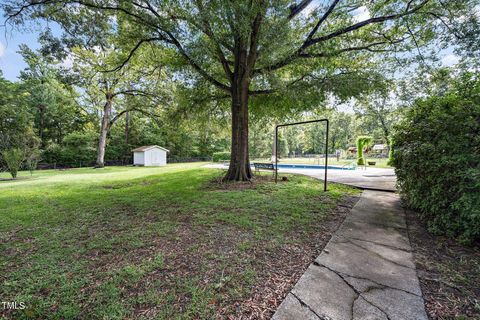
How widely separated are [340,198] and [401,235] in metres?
2.19

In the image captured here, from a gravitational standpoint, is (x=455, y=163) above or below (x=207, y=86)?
below

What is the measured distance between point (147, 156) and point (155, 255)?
26.6 metres

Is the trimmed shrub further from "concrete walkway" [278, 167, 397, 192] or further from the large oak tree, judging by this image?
"concrete walkway" [278, 167, 397, 192]

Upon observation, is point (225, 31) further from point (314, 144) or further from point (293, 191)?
Answer: point (314, 144)

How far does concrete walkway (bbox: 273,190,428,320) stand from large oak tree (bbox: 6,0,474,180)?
5152 mm

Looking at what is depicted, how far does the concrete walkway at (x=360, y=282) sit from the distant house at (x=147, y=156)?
27.2 m

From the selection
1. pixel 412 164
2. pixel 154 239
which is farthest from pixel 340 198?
pixel 154 239

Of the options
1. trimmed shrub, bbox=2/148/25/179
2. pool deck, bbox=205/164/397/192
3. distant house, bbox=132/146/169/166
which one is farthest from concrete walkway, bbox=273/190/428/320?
distant house, bbox=132/146/169/166

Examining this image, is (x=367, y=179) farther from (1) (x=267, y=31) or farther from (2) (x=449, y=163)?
(1) (x=267, y=31)

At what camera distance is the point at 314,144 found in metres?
49.5

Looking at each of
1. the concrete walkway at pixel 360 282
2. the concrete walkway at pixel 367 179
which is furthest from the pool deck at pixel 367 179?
the concrete walkway at pixel 360 282

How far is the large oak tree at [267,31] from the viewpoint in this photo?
5273 millimetres

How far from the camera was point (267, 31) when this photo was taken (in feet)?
17.9

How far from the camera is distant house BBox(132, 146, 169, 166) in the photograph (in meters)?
26.4
